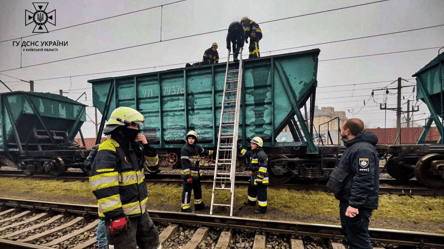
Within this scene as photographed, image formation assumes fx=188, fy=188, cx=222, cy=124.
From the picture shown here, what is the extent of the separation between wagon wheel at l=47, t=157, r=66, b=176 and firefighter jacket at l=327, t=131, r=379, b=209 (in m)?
9.56

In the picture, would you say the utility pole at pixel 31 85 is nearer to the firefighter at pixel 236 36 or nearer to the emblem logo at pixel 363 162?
the firefighter at pixel 236 36

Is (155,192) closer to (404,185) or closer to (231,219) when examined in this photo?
(231,219)

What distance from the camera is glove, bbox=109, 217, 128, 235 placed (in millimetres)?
1762

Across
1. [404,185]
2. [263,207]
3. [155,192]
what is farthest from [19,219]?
[404,185]

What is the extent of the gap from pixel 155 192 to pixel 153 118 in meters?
2.53

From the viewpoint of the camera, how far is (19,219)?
4.08 meters

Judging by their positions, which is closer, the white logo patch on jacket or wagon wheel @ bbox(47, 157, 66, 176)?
the white logo patch on jacket

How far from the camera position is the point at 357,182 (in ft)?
6.79

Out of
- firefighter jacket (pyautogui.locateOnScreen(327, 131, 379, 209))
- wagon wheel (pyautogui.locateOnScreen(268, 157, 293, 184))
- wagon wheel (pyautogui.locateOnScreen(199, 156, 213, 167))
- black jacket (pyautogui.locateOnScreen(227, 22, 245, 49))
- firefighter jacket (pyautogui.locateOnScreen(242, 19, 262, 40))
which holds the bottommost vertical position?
wagon wheel (pyautogui.locateOnScreen(268, 157, 293, 184))

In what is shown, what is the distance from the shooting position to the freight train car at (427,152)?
505 centimetres

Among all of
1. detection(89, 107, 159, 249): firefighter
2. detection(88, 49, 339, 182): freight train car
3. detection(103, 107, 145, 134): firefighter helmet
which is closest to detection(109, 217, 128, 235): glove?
detection(89, 107, 159, 249): firefighter

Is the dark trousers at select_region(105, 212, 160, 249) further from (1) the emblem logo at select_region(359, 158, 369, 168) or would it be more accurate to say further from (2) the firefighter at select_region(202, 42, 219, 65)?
(2) the firefighter at select_region(202, 42, 219, 65)

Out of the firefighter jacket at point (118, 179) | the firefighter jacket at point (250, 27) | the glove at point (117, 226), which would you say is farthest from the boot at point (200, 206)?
the firefighter jacket at point (250, 27)

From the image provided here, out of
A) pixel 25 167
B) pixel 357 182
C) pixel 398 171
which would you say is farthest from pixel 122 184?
pixel 25 167
